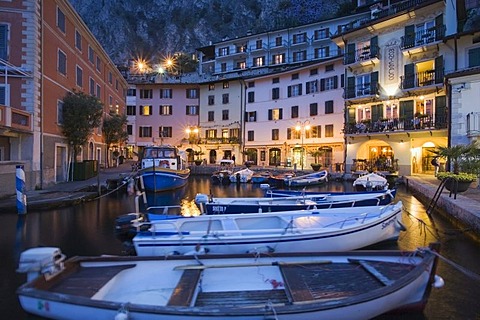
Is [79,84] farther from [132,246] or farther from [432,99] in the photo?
[432,99]

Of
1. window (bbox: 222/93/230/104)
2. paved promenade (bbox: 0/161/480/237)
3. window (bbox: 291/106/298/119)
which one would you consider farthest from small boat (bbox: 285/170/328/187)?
window (bbox: 222/93/230/104)

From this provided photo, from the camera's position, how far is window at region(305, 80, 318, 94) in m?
47.7

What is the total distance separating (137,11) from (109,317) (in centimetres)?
11947

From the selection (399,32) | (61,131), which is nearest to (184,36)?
(399,32)

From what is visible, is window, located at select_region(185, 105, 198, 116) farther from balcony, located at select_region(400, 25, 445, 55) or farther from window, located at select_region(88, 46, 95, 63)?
balcony, located at select_region(400, 25, 445, 55)

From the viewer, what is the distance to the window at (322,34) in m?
58.9

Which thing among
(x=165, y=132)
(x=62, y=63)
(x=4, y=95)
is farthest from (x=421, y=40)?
(x=165, y=132)

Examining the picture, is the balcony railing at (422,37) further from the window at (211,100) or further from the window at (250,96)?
the window at (211,100)

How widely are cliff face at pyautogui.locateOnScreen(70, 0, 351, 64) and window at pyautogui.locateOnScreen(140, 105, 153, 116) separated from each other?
145 feet

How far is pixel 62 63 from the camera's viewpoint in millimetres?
26484

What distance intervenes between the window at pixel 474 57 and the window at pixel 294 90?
73.9ft

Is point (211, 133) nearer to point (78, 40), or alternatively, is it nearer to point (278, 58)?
point (278, 58)

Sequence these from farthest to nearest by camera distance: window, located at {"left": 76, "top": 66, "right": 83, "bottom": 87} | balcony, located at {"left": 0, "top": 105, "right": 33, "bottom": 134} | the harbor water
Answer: window, located at {"left": 76, "top": 66, "right": 83, "bottom": 87}, balcony, located at {"left": 0, "top": 105, "right": 33, "bottom": 134}, the harbor water

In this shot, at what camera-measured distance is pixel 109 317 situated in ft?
16.4
